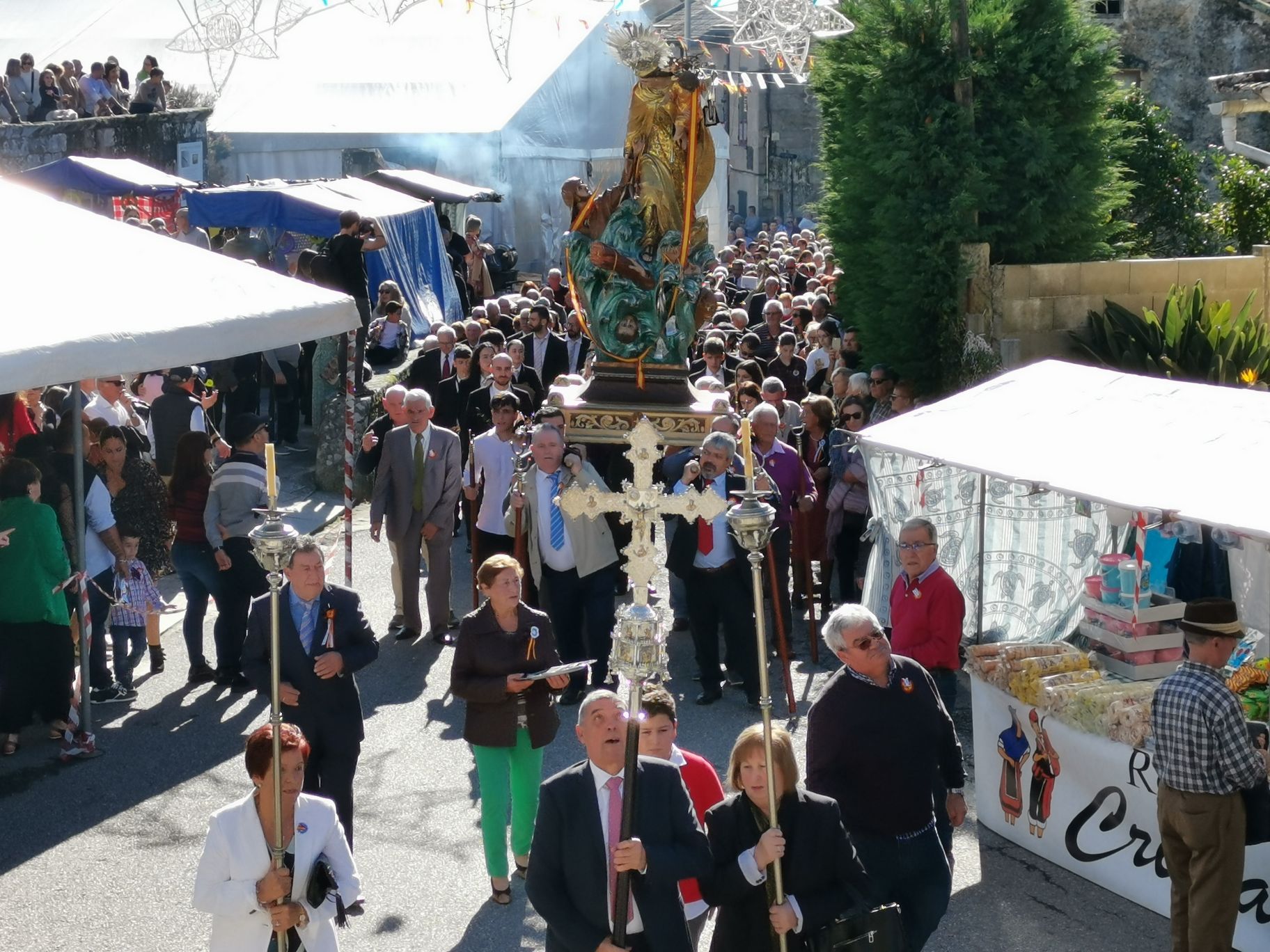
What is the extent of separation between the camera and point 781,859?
474cm

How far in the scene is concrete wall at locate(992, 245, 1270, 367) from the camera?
1382cm

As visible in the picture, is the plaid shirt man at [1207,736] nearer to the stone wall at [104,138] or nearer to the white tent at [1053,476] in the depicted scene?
the white tent at [1053,476]

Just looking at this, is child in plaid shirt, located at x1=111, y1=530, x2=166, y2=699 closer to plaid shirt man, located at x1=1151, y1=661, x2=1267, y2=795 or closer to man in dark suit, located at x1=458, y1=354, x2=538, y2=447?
man in dark suit, located at x1=458, y1=354, x2=538, y2=447

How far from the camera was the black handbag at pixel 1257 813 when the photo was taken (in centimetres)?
584

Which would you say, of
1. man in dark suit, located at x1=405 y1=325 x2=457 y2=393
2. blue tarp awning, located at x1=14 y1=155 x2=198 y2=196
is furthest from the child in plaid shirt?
blue tarp awning, located at x1=14 y1=155 x2=198 y2=196

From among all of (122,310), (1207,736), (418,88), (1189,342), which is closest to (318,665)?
(122,310)

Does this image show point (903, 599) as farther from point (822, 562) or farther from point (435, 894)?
point (822, 562)

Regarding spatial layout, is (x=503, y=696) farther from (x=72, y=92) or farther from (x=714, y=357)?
(x=72, y=92)

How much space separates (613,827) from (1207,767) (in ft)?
7.69

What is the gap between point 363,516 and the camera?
14.0 meters

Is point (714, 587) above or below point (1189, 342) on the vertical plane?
Answer: below

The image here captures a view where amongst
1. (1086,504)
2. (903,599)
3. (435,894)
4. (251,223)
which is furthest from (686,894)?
(251,223)

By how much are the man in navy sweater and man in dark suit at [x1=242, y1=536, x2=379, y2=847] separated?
6.60ft

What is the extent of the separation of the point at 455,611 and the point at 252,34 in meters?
16.8
